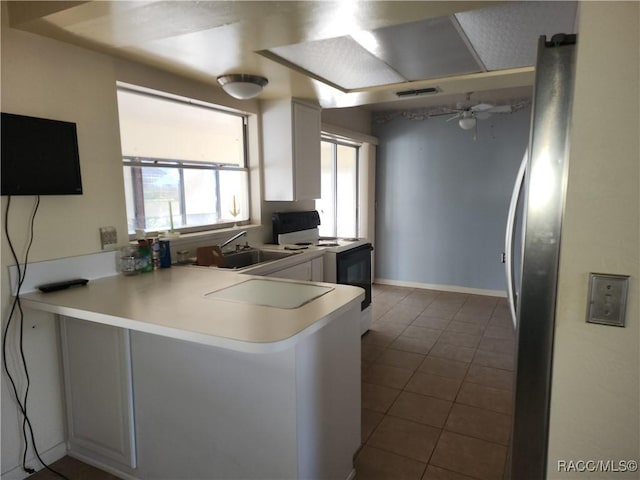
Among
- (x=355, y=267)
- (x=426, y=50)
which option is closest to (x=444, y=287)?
(x=355, y=267)

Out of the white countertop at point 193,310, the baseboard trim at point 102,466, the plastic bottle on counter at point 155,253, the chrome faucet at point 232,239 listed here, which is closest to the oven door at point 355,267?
the chrome faucet at point 232,239

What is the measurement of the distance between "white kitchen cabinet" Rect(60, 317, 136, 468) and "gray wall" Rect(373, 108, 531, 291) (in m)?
4.33

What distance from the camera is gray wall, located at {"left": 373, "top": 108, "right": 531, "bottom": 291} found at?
4887mm

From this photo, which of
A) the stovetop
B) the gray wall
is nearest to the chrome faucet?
the stovetop

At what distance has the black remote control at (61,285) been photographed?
192 centimetres

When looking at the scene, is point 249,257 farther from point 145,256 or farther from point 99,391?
point 99,391

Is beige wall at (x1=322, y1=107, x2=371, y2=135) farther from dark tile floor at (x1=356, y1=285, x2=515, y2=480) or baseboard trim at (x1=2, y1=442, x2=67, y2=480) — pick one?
baseboard trim at (x1=2, y1=442, x2=67, y2=480)

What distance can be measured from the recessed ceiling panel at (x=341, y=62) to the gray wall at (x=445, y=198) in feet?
7.87

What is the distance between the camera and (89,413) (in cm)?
202

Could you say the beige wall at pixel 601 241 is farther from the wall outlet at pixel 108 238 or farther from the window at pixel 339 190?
the window at pixel 339 190

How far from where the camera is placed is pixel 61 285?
6.47 ft

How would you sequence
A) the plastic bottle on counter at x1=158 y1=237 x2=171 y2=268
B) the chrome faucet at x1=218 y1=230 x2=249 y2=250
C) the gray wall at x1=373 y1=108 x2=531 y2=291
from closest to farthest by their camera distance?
the plastic bottle on counter at x1=158 y1=237 x2=171 y2=268 → the chrome faucet at x1=218 y1=230 x2=249 y2=250 → the gray wall at x1=373 y1=108 x2=531 y2=291

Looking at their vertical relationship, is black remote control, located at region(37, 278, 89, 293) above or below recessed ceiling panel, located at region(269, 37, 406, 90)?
below

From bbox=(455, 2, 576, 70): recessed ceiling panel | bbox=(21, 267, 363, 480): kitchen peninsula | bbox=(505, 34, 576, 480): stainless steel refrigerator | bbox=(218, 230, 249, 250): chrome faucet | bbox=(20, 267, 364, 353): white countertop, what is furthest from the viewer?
bbox=(218, 230, 249, 250): chrome faucet
